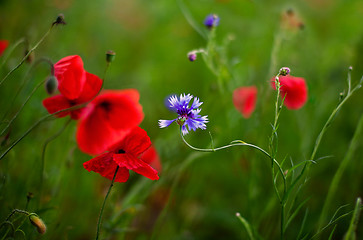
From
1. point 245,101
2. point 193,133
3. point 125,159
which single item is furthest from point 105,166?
point 193,133

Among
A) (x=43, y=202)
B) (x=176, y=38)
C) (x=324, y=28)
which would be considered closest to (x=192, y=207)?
(x=43, y=202)

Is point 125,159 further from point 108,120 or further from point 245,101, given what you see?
point 245,101

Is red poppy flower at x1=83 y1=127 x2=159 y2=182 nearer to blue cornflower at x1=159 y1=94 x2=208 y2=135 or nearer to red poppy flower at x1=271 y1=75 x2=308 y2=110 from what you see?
blue cornflower at x1=159 y1=94 x2=208 y2=135

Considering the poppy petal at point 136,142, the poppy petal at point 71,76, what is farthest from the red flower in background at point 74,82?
the poppy petal at point 136,142

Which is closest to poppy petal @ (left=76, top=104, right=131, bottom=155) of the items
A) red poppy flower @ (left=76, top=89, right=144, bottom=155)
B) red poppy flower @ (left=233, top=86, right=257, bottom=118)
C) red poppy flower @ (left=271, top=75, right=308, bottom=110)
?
red poppy flower @ (left=76, top=89, right=144, bottom=155)

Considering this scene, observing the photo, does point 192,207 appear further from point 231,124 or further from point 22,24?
point 22,24

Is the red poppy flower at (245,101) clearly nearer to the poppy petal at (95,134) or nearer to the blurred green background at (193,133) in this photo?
the blurred green background at (193,133)

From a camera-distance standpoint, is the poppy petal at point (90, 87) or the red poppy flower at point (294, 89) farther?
the red poppy flower at point (294, 89)

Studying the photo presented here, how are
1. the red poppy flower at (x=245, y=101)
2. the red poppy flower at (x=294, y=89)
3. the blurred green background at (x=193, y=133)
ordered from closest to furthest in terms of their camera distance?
1. the red poppy flower at (x=294, y=89)
2. the blurred green background at (x=193, y=133)
3. the red poppy flower at (x=245, y=101)
